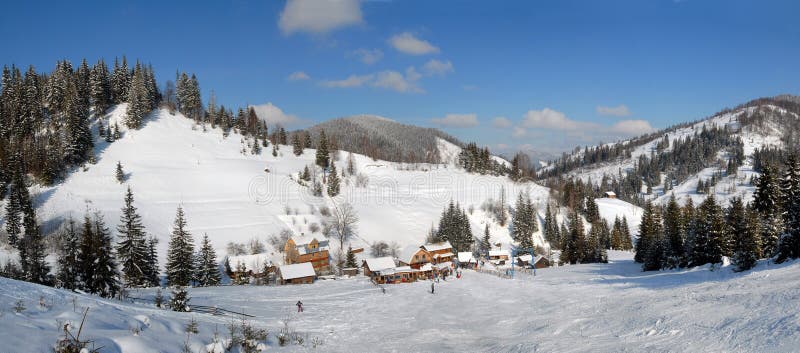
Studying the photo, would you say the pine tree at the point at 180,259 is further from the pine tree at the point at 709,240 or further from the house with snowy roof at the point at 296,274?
the pine tree at the point at 709,240

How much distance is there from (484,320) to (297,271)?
1394 inches

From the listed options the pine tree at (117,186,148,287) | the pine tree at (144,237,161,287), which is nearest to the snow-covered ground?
the pine tree at (144,237,161,287)

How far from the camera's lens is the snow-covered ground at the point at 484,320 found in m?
10.4

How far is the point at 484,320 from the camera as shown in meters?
21.8

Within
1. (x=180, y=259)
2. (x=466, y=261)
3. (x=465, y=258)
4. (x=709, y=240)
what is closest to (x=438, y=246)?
(x=465, y=258)

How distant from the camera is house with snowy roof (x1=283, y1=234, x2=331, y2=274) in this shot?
61875 millimetres

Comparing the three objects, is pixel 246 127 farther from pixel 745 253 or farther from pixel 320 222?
pixel 745 253

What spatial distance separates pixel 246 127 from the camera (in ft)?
396

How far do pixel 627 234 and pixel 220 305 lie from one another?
99.7 meters

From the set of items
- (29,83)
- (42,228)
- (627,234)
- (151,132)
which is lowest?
(627,234)

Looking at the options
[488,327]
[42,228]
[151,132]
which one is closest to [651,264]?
[488,327]

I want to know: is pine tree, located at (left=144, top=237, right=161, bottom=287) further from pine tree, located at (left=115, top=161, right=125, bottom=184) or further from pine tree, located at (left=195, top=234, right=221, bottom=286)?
pine tree, located at (left=115, top=161, right=125, bottom=184)

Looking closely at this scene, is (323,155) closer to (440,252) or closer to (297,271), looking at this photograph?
(440,252)

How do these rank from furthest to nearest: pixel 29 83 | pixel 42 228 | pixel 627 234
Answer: pixel 627 234 → pixel 29 83 → pixel 42 228
